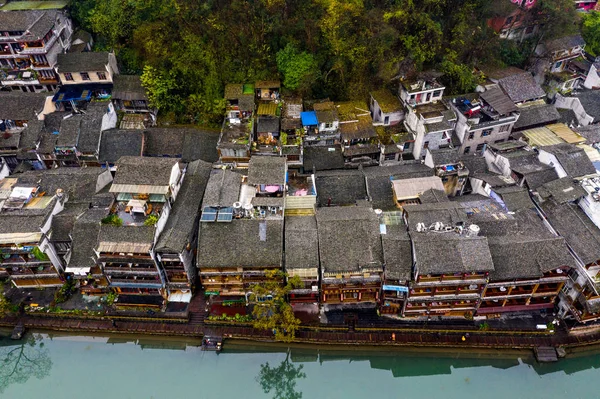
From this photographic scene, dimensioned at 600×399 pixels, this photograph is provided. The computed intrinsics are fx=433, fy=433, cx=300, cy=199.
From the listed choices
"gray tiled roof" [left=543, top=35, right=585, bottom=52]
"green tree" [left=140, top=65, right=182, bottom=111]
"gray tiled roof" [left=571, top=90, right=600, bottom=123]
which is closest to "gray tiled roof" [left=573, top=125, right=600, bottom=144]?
"gray tiled roof" [left=571, top=90, right=600, bottom=123]

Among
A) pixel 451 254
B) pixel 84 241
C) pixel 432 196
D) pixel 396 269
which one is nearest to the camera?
pixel 451 254

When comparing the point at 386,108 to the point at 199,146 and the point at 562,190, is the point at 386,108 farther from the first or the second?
the point at 199,146

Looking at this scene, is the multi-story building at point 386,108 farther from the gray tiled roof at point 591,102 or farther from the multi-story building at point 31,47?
the multi-story building at point 31,47

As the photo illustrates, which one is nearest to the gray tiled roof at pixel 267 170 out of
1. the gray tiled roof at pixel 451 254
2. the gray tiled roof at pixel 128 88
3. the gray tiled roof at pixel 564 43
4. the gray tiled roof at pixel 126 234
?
the gray tiled roof at pixel 126 234

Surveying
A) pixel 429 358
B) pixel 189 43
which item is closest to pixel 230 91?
pixel 189 43

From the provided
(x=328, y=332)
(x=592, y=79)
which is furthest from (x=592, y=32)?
(x=328, y=332)

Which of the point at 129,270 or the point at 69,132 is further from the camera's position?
the point at 69,132

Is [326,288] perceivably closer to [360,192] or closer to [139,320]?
[360,192]
